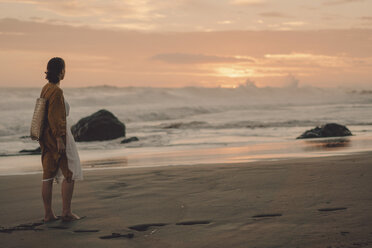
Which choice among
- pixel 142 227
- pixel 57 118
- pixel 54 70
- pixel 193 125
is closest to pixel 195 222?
pixel 142 227

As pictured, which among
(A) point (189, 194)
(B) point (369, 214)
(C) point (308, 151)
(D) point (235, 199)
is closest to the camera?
(B) point (369, 214)

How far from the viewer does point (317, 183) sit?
596cm

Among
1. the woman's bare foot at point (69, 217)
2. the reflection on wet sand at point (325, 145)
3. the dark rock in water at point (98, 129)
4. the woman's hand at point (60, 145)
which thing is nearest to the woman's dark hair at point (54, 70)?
the woman's hand at point (60, 145)

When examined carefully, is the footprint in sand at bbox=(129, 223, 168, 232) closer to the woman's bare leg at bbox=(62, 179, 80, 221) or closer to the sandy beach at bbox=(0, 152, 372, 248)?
the sandy beach at bbox=(0, 152, 372, 248)

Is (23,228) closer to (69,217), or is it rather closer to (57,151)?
(69,217)

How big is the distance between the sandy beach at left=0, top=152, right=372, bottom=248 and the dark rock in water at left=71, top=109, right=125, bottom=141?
9647 millimetres

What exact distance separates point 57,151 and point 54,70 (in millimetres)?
774

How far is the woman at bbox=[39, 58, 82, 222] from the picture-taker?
4.73 m

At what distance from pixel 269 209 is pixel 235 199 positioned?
25.3 inches

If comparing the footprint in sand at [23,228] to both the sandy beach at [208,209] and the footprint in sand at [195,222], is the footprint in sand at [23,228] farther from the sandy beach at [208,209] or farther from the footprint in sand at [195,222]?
the footprint in sand at [195,222]

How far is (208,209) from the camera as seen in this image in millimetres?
4820

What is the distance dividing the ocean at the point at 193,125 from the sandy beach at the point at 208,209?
112 cm

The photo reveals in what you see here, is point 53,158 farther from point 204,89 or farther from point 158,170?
point 204,89

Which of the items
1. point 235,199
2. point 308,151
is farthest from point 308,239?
point 308,151
